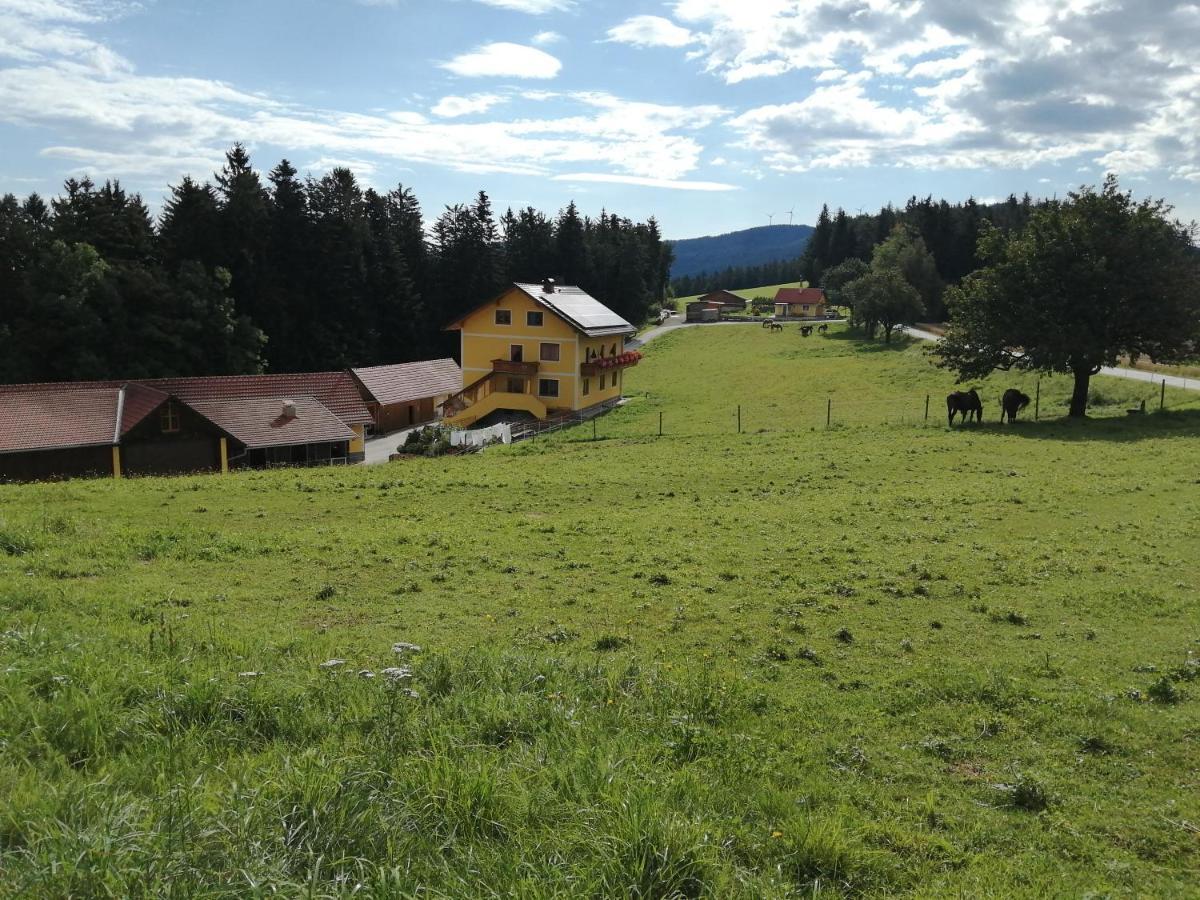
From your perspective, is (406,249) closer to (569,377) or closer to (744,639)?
→ (569,377)

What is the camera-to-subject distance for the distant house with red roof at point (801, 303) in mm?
130875

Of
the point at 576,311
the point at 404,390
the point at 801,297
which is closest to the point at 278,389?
the point at 404,390

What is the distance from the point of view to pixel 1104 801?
6.99 m

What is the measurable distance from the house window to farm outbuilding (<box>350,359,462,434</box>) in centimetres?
1588

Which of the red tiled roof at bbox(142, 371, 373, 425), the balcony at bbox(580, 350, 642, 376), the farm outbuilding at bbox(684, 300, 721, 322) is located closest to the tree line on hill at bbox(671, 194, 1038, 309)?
the farm outbuilding at bbox(684, 300, 721, 322)

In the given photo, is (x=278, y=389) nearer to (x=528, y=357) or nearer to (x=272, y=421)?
(x=272, y=421)

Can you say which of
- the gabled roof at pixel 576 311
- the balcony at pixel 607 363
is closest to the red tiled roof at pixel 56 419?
the gabled roof at pixel 576 311

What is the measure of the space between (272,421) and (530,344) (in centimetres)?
1744

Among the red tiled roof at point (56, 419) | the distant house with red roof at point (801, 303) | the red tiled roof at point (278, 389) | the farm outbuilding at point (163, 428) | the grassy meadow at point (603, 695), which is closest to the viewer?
the grassy meadow at point (603, 695)

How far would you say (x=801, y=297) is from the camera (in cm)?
13512

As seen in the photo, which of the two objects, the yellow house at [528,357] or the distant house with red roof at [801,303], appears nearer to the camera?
the yellow house at [528,357]

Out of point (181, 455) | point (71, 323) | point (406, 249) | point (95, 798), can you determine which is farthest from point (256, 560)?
point (406, 249)

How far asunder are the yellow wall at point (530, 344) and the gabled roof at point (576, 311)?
439 mm

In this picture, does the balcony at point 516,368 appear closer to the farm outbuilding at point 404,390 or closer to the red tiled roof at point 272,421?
the farm outbuilding at point 404,390
